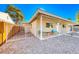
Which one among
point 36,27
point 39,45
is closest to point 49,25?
point 36,27

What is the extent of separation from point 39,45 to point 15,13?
1300mm

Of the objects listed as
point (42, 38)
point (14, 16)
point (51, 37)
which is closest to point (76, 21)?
point (51, 37)

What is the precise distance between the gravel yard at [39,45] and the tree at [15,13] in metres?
0.55

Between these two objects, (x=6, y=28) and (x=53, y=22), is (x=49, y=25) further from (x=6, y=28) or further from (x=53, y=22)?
(x=6, y=28)

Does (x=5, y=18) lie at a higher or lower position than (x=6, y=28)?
higher

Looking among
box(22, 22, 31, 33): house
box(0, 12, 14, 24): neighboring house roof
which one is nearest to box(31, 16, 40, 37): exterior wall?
box(22, 22, 31, 33): house

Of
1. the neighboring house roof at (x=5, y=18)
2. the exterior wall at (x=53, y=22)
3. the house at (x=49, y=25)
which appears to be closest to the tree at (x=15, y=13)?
the neighboring house roof at (x=5, y=18)

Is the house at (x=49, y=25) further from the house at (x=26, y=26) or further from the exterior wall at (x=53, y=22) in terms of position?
the house at (x=26, y=26)

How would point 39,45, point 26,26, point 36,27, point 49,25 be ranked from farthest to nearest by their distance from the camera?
point 36,27 < point 26,26 < point 49,25 < point 39,45

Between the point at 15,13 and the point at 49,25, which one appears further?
the point at 49,25

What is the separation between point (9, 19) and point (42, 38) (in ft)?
4.14

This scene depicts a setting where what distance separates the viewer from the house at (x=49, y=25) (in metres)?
4.55

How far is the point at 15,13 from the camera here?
177 inches
